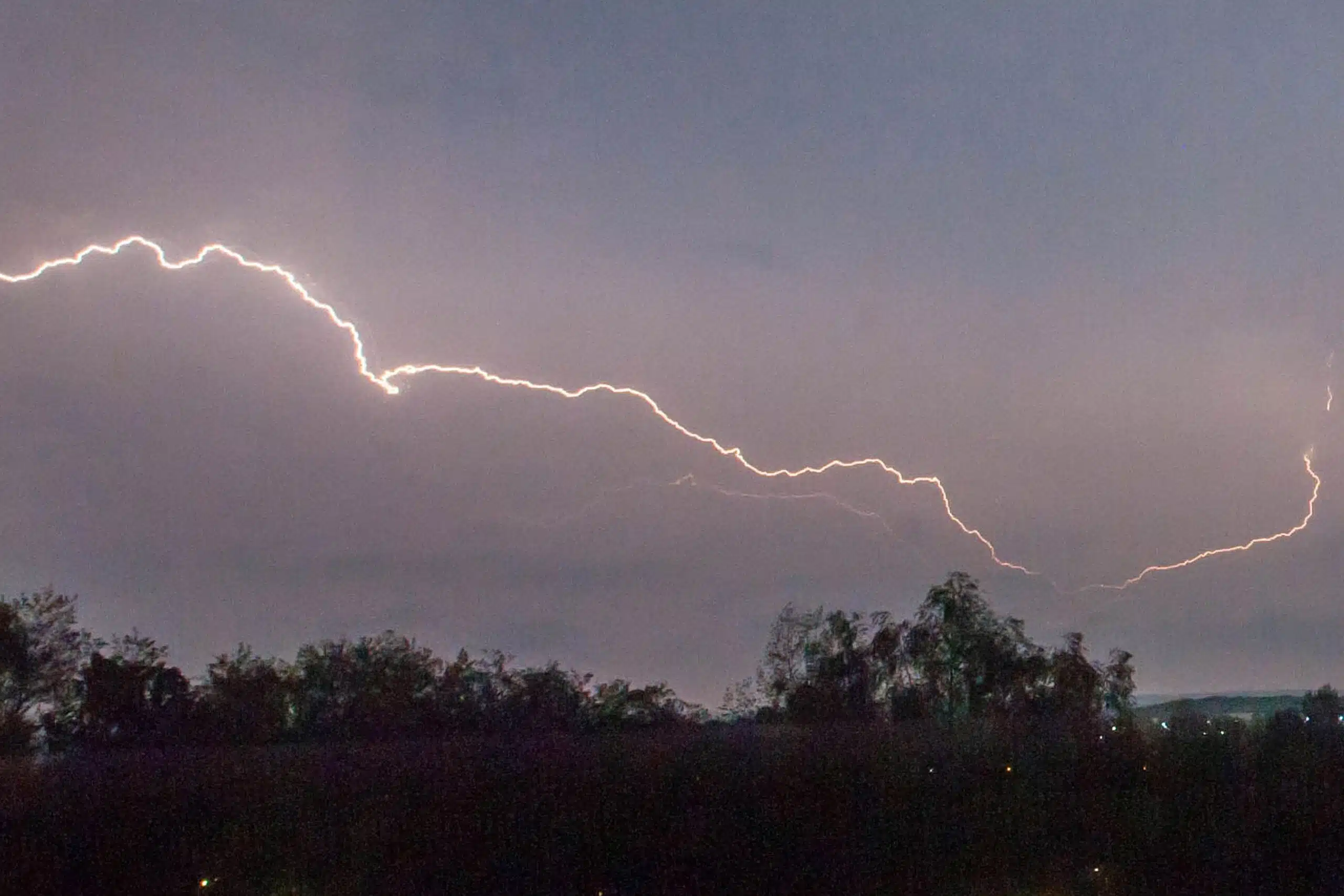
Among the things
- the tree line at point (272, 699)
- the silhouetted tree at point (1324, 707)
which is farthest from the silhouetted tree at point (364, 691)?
the silhouetted tree at point (1324, 707)

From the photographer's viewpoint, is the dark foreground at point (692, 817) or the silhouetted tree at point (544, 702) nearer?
Result: the dark foreground at point (692, 817)

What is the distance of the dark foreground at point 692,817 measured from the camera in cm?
1633

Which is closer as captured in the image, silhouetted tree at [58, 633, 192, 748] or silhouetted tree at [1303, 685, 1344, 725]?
silhouetted tree at [58, 633, 192, 748]

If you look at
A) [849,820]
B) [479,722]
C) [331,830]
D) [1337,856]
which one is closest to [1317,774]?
[1337,856]

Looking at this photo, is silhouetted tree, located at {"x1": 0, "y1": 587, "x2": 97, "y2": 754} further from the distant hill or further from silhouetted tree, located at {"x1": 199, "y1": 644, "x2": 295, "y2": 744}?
the distant hill

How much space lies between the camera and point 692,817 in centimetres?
1869

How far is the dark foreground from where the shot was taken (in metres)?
16.3

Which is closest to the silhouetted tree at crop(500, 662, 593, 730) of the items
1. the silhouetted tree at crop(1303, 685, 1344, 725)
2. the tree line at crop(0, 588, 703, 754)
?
the tree line at crop(0, 588, 703, 754)

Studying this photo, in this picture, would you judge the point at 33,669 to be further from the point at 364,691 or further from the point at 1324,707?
the point at 1324,707

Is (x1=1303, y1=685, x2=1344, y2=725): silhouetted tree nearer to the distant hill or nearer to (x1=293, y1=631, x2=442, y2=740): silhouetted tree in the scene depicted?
the distant hill

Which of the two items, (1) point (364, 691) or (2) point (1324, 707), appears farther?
(2) point (1324, 707)

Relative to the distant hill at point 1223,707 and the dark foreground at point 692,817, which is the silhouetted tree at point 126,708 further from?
the distant hill at point 1223,707

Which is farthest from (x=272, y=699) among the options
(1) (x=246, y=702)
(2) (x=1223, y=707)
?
(2) (x=1223, y=707)

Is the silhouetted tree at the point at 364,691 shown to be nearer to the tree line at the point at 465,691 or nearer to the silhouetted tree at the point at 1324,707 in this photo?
the tree line at the point at 465,691
